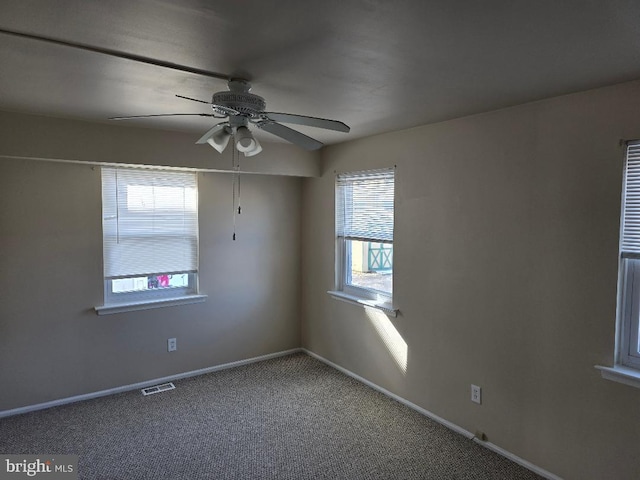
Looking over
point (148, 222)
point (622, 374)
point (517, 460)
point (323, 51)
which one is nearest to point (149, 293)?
point (148, 222)

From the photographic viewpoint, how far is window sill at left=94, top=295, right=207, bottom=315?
3.61 m

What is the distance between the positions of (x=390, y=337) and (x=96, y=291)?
2.54m

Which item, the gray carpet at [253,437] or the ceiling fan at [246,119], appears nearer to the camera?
the ceiling fan at [246,119]

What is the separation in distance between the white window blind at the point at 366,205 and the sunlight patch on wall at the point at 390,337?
0.67m

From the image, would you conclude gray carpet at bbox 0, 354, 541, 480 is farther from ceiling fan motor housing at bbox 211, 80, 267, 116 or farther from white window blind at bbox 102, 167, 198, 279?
ceiling fan motor housing at bbox 211, 80, 267, 116

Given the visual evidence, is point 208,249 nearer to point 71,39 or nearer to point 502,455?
point 71,39

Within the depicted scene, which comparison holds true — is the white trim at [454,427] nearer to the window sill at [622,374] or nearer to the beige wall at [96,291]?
the window sill at [622,374]

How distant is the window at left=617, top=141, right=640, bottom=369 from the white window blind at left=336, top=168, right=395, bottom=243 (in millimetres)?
1687

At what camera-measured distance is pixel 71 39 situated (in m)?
1.64

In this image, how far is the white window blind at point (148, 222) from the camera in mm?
3623

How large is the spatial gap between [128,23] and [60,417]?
3043 millimetres

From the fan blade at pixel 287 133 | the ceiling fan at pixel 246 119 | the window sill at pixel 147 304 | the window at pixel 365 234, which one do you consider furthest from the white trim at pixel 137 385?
the fan blade at pixel 287 133

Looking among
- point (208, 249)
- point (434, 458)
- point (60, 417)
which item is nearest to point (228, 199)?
point (208, 249)

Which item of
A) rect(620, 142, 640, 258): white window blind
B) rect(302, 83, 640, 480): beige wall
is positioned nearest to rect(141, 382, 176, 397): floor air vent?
rect(302, 83, 640, 480): beige wall
